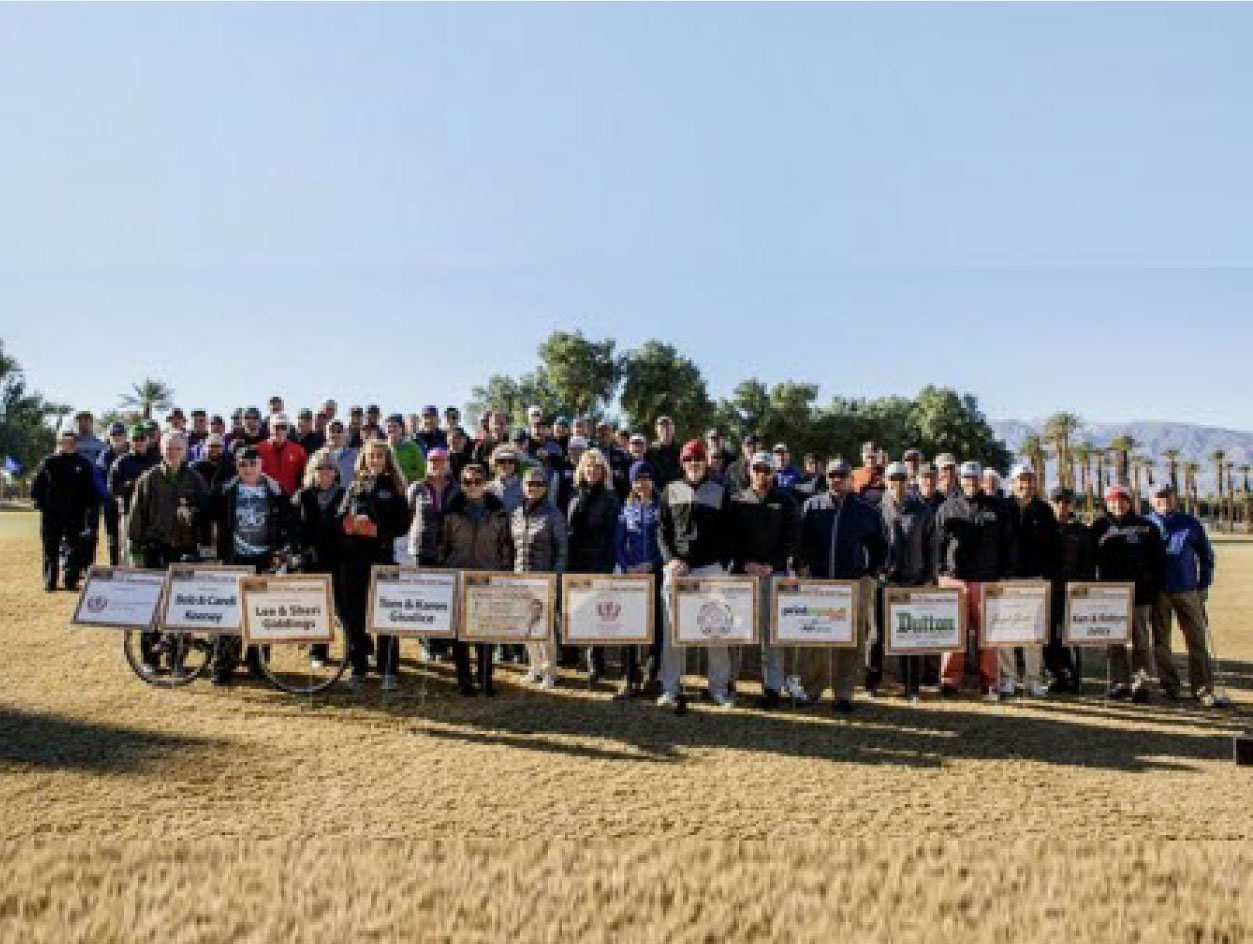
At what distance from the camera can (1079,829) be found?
6641 mm

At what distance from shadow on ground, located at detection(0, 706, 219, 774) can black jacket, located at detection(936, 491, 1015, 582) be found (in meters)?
7.71

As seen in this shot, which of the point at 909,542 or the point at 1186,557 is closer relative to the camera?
the point at 909,542

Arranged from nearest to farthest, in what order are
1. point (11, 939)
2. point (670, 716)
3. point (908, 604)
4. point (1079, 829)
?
point (11, 939) → point (1079, 829) → point (670, 716) → point (908, 604)

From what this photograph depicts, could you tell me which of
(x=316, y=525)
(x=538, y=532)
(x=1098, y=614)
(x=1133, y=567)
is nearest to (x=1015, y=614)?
(x=1098, y=614)

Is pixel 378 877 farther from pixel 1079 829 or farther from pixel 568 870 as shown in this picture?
pixel 1079 829

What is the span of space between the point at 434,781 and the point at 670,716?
2.79 meters

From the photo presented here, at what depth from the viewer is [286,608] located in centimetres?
961

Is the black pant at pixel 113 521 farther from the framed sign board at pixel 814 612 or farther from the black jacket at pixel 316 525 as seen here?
the framed sign board at pixel 814 612

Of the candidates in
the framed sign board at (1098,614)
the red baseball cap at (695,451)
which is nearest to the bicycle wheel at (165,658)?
the red baseball cap at (695,451)

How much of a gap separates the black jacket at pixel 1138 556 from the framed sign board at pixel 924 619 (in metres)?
2.24

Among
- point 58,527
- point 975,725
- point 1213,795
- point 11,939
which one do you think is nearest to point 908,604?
point 975,725

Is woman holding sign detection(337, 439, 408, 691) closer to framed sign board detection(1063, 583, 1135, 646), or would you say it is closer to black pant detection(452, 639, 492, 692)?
black pant detection(452, 639, 492, 692)

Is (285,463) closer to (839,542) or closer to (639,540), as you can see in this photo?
(639,540)

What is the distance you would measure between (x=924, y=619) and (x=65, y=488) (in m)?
11.8
